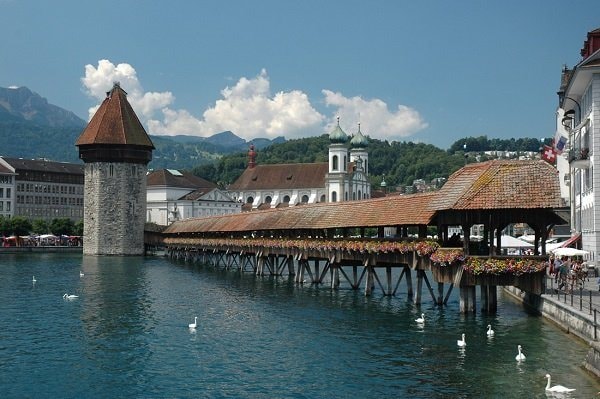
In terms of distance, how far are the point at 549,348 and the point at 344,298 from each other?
54.2 feet

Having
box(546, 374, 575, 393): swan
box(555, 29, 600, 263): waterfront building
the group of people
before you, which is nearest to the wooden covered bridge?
the group of people

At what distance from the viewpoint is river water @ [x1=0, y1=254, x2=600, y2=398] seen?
1956 cm

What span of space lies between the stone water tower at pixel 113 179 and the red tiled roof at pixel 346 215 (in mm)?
28751

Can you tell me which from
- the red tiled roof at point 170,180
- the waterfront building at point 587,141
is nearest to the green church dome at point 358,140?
the red tiled roof at point 170,180

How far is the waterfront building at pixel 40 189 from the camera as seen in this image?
129375mm

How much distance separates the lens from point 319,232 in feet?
161

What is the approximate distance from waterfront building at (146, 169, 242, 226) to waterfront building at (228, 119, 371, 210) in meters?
17.8

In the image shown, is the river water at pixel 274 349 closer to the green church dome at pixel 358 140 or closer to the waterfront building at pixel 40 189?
the waterfront building at pixel 40 189

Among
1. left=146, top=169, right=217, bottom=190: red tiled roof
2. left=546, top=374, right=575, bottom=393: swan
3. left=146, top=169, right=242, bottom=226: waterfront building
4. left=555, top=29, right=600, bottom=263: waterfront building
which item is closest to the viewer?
left=546, top=374, right=575, bottom=393: swan

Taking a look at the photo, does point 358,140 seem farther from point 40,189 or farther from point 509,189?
point 509,189

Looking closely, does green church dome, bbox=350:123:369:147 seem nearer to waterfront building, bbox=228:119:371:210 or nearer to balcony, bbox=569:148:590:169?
waterfront building, bbox=228:119:371:210

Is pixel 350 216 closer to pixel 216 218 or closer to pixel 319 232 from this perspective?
pixel 319 232

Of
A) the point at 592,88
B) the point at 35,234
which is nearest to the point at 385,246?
the point at 592,88

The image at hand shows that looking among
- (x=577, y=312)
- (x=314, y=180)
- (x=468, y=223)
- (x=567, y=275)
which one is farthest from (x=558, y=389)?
(x=314, y=180)
